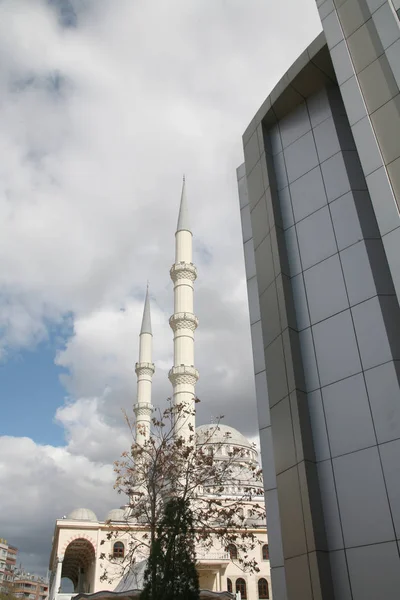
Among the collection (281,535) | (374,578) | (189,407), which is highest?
(189,407)

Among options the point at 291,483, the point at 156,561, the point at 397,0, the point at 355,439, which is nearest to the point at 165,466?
the point at 156,561

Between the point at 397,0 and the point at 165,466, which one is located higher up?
the point at 397,0

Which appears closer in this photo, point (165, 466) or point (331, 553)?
point (331, 553)

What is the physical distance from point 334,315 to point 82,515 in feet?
109

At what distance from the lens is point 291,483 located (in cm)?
1020

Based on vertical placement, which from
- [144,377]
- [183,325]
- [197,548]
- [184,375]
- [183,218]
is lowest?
[197,548]

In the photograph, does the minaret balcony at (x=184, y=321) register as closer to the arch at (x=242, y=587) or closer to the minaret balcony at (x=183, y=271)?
the minaret balcony at (x=183, y=271)

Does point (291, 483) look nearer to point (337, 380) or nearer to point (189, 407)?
point (337, 380)

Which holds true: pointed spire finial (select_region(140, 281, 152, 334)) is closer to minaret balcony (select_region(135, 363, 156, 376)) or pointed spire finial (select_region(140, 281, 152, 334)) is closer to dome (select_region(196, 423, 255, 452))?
minaret balcony (select_region(135, 363, 156, 376))

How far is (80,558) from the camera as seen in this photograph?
43.6m

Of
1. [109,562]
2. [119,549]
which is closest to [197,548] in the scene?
[119,549]

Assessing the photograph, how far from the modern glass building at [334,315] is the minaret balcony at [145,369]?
3410cm

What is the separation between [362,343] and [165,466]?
11.9m

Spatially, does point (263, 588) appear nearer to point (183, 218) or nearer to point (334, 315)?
point (183, 218)
